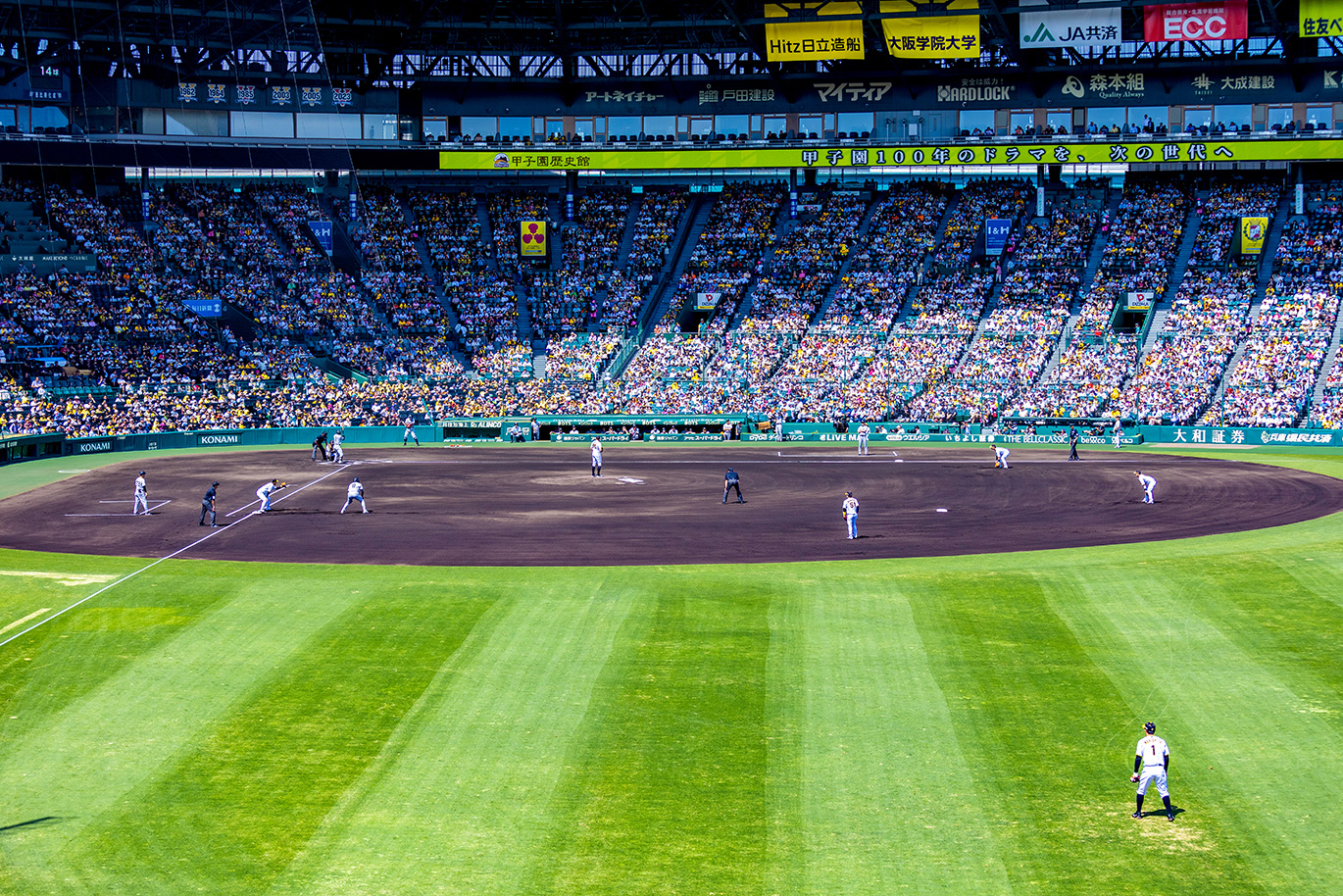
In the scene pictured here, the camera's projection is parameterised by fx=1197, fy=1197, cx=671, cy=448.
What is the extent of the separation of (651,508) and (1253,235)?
54482mm

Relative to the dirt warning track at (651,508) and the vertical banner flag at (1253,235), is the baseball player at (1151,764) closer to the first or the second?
the dirt warning track at (651,508)

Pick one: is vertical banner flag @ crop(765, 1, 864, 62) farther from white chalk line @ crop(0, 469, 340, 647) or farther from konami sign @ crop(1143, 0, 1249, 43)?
white chalk line @ crop(0, 469, 340, 647)

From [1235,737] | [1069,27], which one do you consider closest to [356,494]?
[1235,737]

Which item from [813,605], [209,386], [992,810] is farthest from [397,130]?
[992,810]

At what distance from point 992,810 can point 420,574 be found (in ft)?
52.4

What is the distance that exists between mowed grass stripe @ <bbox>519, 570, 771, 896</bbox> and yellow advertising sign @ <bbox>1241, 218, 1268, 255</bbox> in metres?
63.3

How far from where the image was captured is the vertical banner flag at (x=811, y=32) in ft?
238

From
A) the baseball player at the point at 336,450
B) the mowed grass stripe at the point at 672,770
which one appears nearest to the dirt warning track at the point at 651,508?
the baseball player at the point at 336,450

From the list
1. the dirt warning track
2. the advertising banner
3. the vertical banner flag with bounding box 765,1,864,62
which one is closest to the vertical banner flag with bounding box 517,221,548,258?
the vertical banner flag with bounding box 765,1,864,62

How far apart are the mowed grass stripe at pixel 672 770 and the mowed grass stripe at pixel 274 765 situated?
3.24 meters

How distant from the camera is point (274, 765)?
1706cm

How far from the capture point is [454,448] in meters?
64.7

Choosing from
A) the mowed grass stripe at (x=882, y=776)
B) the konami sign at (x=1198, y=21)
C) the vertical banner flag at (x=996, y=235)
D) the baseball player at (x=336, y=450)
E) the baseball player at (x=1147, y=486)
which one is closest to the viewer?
the mowed grass stripe at (x=882, y=776)

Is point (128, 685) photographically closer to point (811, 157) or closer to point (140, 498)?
point (140, 498)
